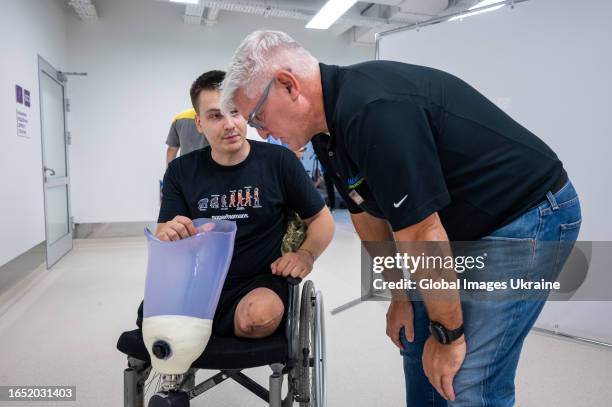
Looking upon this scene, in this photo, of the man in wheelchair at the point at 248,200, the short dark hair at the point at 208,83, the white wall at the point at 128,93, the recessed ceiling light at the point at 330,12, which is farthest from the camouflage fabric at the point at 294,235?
the white wall at the point at 128,93

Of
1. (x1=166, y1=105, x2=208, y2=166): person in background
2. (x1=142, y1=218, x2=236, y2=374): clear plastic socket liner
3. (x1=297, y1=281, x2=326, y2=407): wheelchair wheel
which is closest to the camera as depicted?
(x1=142, y1=218, x2=236, y2=374): clear plastic socket liner

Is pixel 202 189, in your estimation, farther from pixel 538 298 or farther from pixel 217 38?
pixel 217 38

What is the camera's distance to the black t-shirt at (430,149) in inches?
29.6

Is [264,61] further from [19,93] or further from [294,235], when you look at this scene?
[19,93]

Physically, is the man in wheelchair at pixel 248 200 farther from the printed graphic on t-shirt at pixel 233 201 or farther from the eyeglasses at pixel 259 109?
the eyeglasses at pixel 259 109

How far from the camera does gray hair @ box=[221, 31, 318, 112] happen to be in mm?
896

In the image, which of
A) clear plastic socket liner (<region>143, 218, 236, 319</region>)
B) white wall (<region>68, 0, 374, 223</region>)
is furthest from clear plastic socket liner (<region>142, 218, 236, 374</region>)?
white wall (<region>68, 0, 374, 223</region>)

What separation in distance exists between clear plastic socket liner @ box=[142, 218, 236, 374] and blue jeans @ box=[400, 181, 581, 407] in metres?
0.61

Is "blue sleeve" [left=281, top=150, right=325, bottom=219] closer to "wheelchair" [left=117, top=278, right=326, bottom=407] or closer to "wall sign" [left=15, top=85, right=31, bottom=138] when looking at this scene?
"wheelchair" [left=117, top=278, right=326, bottom=407]

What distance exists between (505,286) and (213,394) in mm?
1488

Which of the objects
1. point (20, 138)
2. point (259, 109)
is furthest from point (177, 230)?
point (20, 138)

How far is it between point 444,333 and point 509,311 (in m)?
0.14

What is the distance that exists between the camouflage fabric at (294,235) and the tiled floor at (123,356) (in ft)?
2.53

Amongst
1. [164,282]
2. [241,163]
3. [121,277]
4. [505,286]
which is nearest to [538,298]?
[505,286]
